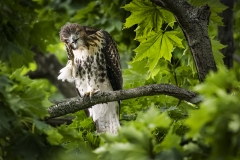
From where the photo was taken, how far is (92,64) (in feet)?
17.9

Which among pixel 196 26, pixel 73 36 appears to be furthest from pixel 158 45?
pixel 73 36

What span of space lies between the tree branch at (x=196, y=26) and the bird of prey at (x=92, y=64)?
5.71 feet

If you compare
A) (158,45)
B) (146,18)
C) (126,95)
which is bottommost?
(126,95)

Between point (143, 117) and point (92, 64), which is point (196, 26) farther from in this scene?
point (92, 64)

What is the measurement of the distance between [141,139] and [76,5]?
16.5 ft

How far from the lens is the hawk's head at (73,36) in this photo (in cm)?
550

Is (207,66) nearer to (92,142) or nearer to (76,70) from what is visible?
(92,142)

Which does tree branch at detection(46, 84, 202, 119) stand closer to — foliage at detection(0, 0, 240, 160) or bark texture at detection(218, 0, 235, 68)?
foliage at detection(0, 0, 240, 160)

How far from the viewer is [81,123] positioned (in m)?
4.59

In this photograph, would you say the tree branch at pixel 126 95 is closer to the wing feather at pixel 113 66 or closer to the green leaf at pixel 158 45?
the green leaf at pixel 158 45

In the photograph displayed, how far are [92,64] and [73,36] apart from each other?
33 centimetres

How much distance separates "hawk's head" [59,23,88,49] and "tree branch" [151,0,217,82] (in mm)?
1787

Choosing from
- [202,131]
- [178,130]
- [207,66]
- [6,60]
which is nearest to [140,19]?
[207,66]

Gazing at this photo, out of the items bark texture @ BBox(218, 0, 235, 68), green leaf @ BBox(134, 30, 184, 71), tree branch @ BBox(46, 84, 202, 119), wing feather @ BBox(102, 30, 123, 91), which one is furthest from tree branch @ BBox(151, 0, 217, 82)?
bark texture @ BBox(218, 0, 235, 68)
